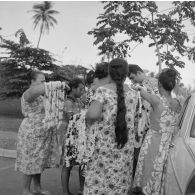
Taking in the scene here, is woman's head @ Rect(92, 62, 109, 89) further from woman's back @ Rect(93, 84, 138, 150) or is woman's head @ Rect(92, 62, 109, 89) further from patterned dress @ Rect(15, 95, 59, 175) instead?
patterned dress @ Rect(15, 95, 59, 175)

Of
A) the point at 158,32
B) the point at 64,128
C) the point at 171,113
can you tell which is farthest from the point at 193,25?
the point at 171,113

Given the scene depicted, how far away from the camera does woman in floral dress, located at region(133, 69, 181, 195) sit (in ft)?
13.0

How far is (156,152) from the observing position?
158 inches

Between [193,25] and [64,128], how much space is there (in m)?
8.56

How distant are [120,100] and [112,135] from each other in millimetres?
318

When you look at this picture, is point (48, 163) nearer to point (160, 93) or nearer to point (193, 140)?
point (160, 93)

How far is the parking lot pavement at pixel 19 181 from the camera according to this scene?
572 centimetres

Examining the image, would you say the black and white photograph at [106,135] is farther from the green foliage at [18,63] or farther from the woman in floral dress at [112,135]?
the green foliage at [18,63]

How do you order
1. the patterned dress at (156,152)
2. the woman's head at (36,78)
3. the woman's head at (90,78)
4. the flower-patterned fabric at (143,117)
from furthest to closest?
the woman's head at (90,78) → the woman's head at (36,78) → the flower-patterned fabric at (143,117) → the patterned dress at (156,152)

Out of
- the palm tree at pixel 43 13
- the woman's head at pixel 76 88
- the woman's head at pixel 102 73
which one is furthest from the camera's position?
the palm tree at pixel 43 13

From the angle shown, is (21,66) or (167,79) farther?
(21,66)

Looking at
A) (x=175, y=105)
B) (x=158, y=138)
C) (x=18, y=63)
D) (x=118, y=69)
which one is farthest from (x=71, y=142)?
(x=18, y=63)

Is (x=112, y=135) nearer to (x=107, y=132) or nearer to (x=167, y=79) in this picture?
(x=107, y=132)

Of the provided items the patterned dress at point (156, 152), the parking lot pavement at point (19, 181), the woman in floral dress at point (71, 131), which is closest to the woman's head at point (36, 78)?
the woman in floral dress at point (71, 131)
